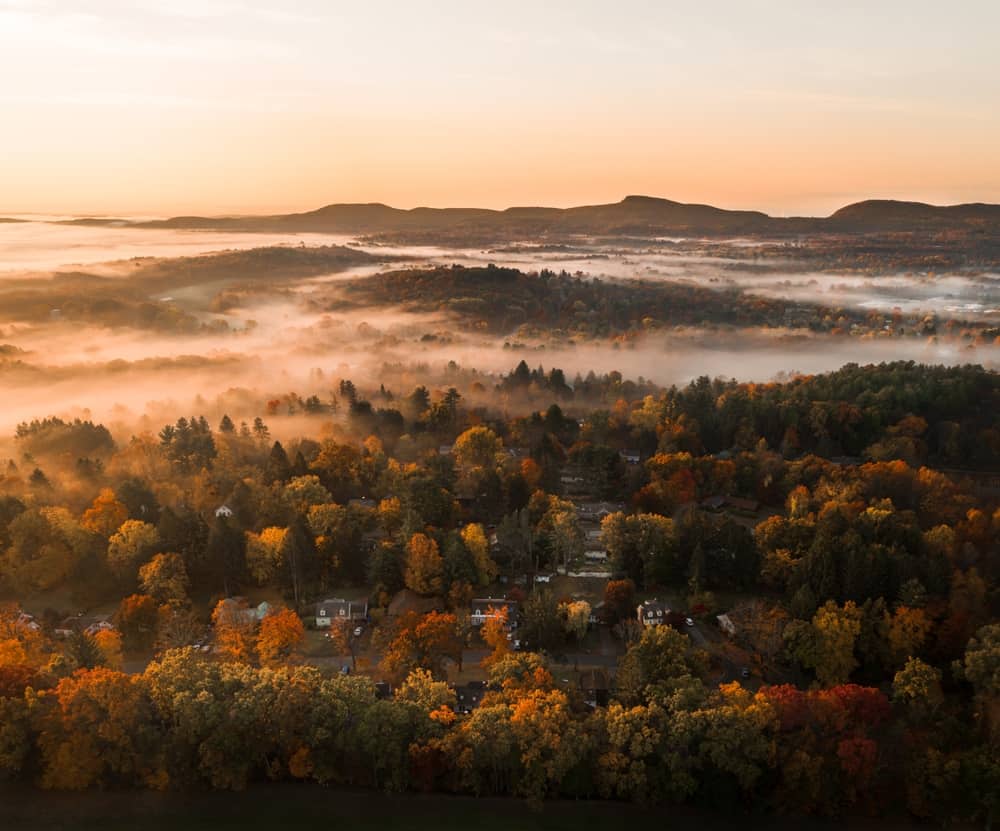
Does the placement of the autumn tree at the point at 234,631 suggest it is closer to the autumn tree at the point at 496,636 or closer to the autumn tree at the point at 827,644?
the autumn tree at the point at 496,636

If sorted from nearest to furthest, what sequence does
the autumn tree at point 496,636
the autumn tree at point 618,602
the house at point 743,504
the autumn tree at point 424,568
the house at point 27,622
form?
the autumn tree at point 496,636 < the house at point 27,622 < the autumn tree at point 618,602 < the autumn tree at point 424,568 < the house at point 743,504

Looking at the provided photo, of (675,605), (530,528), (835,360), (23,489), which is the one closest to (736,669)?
(675,605)

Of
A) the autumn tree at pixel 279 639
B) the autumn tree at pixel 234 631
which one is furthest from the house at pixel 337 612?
the autumn tree at pixel 279 639

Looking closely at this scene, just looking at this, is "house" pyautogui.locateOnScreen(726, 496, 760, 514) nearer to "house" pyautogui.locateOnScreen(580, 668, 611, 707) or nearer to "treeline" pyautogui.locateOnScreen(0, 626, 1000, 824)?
"house" pyautogui.locateOnScreen(580, 668, 611, 707)

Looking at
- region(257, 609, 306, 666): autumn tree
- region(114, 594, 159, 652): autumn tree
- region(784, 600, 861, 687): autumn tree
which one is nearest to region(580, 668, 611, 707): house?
region(784, 600, 861, 687): autumn tree

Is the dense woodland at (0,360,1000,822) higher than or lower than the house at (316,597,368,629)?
higher

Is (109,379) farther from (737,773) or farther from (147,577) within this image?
(737,773)

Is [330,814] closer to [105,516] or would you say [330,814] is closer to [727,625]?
[727,625]

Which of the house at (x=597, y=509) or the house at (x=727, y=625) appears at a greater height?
the house at (x=597, y=509)
